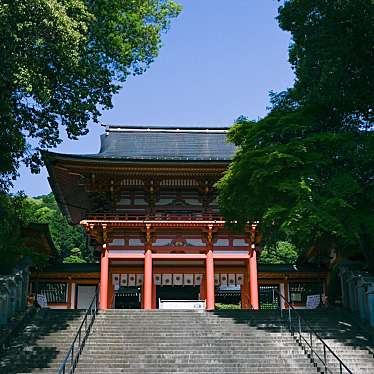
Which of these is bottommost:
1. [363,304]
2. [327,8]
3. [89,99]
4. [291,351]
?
[291,351]

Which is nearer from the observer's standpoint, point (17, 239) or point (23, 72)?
point (23, 72)

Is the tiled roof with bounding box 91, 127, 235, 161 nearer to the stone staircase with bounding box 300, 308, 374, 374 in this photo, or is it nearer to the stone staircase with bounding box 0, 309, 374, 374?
the stone staircase with bounding box 300, 308, 374, 374

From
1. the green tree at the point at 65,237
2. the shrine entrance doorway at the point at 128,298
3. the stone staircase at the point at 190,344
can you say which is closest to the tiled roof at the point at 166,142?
the stone staircase at the point at 190,344

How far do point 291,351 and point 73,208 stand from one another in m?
15.1

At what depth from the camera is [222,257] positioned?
21250mm

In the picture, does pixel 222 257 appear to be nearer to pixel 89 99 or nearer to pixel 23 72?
pixel 89 99

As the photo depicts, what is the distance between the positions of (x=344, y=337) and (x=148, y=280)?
837 centimetres

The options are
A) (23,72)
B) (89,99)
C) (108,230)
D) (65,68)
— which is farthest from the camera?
(108,230)

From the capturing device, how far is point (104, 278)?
2053 centimetres

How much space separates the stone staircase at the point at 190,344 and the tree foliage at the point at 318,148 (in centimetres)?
258

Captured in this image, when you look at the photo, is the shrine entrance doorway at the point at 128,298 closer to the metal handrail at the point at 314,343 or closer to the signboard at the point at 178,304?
the signboard at the point at 178,304

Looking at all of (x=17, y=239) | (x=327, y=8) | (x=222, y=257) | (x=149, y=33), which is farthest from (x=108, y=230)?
(x=327, y=8)

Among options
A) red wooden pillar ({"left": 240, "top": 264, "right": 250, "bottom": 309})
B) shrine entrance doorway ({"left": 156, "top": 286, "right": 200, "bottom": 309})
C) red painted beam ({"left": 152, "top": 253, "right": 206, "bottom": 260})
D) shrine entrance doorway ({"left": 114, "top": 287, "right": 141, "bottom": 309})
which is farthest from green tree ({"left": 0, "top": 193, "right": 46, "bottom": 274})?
shrine entrance doorway ({"left": 156, "top": 286, "right": 200, "bottom": 309})

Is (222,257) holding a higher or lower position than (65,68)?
lower
